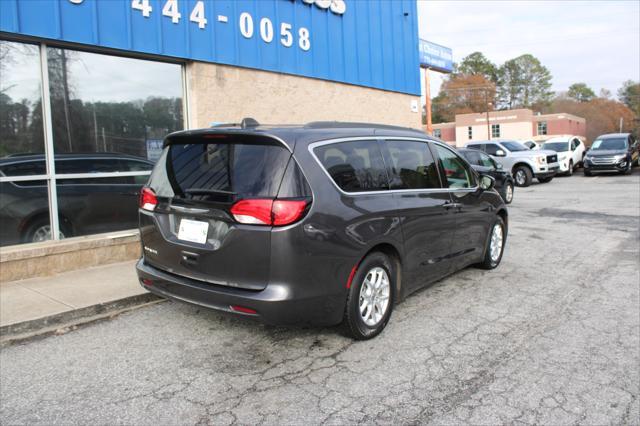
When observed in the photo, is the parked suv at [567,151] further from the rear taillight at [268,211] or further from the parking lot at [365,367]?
the rear taillight at [268,211]

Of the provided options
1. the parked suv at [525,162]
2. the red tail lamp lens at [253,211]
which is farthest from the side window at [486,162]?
the red tail lamp lens at [253,211]

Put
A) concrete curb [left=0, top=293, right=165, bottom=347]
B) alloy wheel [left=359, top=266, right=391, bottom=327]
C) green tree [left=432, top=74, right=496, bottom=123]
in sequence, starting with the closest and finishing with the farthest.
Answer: alloy wheel [left=359, top=266, right=391, bottom=327]
concrete curb [left=0, top=293, right=165, bottom=347]
green tree [left=432, top=74, right=496, bottom=123]

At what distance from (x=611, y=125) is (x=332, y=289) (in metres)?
105

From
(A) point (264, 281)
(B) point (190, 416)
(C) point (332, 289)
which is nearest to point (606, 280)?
(C) point (332, 289)

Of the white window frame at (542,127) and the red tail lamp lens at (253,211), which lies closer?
the red tail lamp lens at (253,211)

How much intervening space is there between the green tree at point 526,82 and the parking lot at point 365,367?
116m

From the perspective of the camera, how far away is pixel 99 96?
7.09 meters

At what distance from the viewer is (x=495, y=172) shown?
14297 millimetres

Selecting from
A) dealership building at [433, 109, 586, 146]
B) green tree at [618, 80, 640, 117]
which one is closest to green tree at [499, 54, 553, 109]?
green tree at [618, 80, 640, 117]

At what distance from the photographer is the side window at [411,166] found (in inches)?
186

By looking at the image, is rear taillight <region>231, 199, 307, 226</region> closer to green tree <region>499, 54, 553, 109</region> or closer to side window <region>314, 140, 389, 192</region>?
side window <region>314, 140, 389, 192</region>

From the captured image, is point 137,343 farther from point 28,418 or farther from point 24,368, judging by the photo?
point 28,418

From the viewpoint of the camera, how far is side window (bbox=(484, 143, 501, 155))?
2094 cm

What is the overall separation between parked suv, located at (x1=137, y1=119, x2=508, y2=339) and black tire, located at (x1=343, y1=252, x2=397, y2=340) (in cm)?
1
